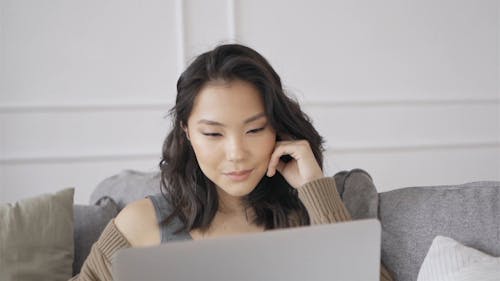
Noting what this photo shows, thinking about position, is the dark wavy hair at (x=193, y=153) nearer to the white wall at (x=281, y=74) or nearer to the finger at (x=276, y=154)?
the finger at (x=276, y=154)

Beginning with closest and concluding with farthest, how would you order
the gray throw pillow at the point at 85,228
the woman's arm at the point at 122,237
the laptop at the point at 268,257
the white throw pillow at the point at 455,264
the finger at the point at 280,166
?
1. the laptop at the point at 268,257
2. the white throw pillow at the point at 455,264
3. the woman's arm at the point at 122,237
4. the finger at the point at 280,166
5. the gray throw pillow at the point at 85,228

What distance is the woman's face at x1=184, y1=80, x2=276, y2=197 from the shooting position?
126 centimetres

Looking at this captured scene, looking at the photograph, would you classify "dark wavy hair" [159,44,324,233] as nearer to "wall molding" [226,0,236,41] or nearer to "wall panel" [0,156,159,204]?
"wall panel" [0,156,159,204]

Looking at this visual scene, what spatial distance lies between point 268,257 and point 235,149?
1.94 ft

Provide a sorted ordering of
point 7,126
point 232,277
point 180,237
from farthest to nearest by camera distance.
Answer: point 7,126
point 180,237
point 232,277

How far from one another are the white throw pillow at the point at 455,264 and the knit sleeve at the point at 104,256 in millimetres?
743

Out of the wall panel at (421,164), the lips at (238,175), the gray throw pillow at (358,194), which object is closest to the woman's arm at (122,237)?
the lips at (238,175)

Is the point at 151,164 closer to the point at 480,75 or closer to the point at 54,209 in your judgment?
the point at 54,209

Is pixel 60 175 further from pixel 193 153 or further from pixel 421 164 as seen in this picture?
pixel 421 164

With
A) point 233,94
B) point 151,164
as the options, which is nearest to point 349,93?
point 151,164

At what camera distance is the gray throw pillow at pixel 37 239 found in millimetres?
1535

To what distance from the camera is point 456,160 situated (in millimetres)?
2799

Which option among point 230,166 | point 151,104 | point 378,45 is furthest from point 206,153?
point 378,45

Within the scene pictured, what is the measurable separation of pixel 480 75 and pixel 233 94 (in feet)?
6.53
